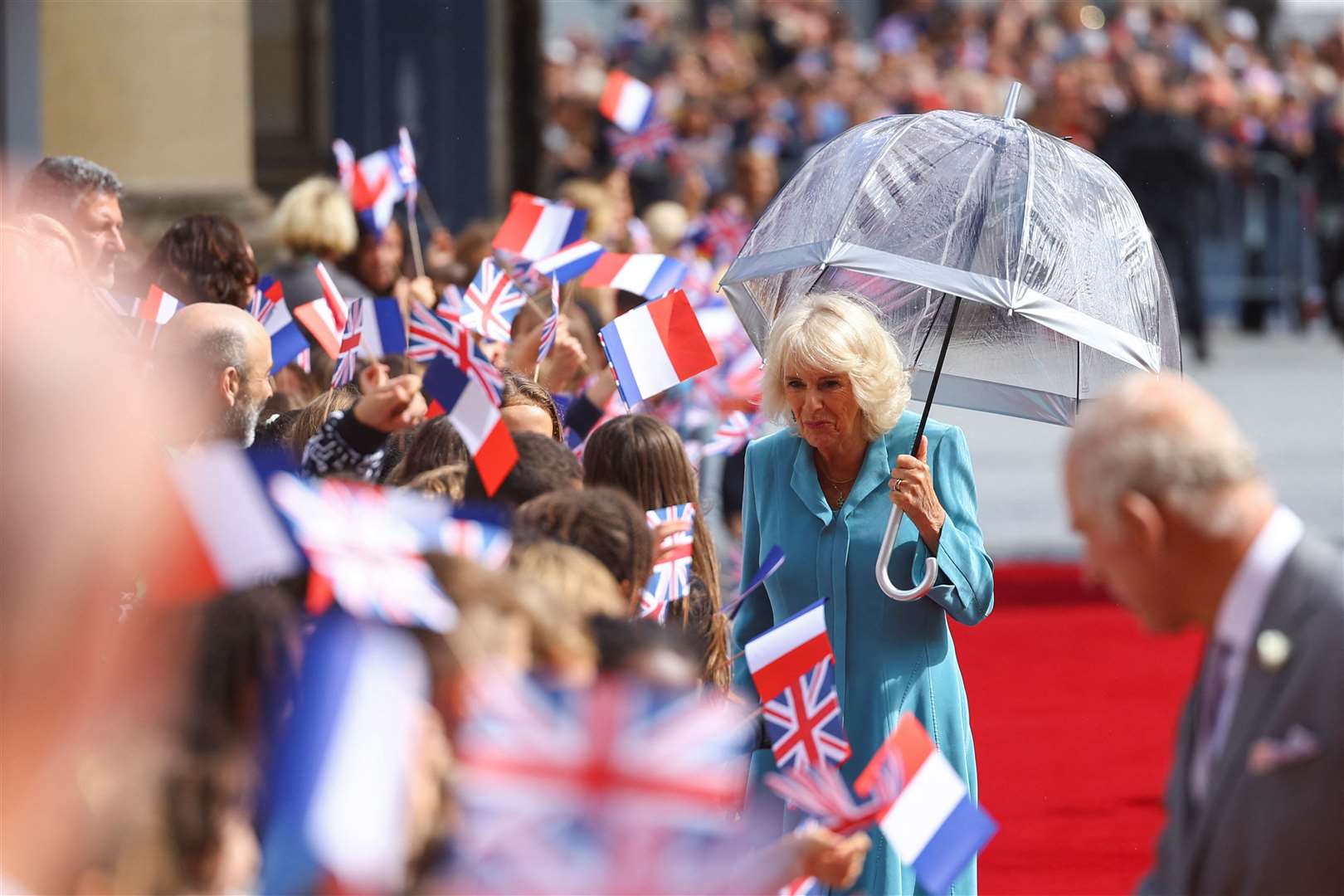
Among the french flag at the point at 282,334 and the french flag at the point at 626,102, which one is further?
the french flag at the point at 626,102

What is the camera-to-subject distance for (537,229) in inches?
235

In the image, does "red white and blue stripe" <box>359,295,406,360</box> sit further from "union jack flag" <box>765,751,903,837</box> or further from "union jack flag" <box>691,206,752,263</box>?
"union jack flag" <box>691,206,752,263</box>

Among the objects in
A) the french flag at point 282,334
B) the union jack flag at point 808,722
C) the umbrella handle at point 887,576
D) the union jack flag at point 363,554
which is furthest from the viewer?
the french flag at point 282,334

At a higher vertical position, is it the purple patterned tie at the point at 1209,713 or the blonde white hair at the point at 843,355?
the purple patterned tie at the point at 1209,713

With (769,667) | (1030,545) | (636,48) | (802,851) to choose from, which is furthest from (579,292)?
(636,48)

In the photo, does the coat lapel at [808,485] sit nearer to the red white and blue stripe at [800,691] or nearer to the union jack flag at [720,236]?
the red white and blue stripe at [800,691]

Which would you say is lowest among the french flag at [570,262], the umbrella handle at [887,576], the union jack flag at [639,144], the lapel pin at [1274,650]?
the union jack flag at [639,144]

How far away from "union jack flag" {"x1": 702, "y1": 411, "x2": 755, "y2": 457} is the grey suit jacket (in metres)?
4.03

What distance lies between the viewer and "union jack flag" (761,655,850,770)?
3.31 meters

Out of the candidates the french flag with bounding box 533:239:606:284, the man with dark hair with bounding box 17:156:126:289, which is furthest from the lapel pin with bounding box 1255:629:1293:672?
the man with dark hair with bounding box 17:156:126:289

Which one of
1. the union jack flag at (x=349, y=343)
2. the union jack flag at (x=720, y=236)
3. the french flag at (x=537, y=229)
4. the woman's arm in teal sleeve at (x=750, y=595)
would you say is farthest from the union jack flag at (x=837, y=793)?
the union jack flag at (x=720, y=236)

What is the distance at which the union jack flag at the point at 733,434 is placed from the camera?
6570mm

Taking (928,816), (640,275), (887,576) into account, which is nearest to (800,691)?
(928,816)

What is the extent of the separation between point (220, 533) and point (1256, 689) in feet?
4.13
